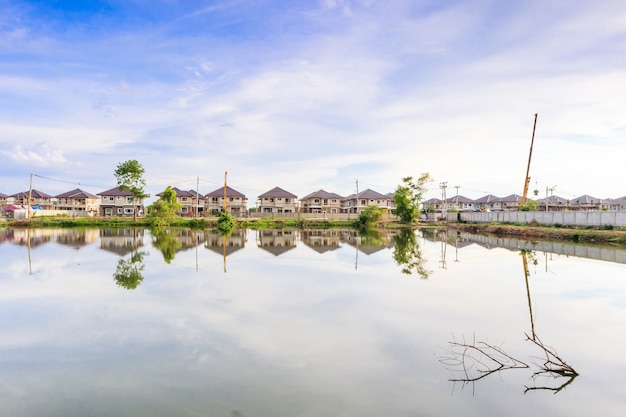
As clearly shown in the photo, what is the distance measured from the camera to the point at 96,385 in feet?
18.7

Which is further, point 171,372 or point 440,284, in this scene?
point 440,284

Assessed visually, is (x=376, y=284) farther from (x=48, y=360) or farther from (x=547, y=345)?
(x=48, y=360)

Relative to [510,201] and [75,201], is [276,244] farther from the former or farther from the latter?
[510,201]

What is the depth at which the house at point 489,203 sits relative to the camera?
82.6 metres

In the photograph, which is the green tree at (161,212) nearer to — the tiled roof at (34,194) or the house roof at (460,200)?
the tiled roof at (34,194)

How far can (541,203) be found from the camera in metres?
72.2

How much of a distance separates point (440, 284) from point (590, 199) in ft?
244

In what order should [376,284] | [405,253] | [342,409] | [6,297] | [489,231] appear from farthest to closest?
1. [489,231]
2. [405,253]
3. [376,284]
4. [6,297]
5. [342,409]

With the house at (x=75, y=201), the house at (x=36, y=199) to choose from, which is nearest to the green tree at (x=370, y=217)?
the house at (x=75, y=201)

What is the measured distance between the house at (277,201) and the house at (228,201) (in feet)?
10.0

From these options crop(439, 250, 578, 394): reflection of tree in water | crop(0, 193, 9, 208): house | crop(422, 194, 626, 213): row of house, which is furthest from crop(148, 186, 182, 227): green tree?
crop(0, 193, 9, 208): house

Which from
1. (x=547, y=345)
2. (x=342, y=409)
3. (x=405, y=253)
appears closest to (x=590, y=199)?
(x=405, y=253)

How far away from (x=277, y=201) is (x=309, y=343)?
61728mm

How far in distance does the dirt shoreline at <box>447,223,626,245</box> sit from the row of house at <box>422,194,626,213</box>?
73.5 feet
